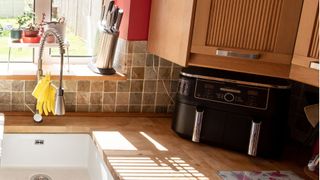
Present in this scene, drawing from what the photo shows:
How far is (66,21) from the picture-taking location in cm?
207

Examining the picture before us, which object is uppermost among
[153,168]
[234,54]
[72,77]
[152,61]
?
[234,54]

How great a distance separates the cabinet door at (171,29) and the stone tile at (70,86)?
0.41 meters

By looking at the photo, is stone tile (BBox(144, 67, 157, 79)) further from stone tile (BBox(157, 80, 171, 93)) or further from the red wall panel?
the red wall panel

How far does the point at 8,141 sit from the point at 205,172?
0.92 meters

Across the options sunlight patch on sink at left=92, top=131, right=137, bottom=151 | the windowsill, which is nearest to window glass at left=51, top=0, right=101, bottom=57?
the windowsill

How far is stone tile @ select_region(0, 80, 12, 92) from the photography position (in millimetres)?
1854

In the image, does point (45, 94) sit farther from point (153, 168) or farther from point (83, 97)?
point (153, 168)

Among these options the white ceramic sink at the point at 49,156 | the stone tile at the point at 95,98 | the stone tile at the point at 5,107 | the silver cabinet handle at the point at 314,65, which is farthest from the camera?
the stone tile at the point at 95,98

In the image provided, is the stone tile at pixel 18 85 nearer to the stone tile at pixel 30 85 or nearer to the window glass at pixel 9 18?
the stone tile at pixel 30 85

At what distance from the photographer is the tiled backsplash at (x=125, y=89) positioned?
6.22 ft

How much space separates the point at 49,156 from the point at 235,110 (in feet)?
2.93

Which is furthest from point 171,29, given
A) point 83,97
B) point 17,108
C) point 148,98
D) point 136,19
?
point 17,108

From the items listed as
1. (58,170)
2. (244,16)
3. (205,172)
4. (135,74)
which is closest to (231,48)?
(244,16)

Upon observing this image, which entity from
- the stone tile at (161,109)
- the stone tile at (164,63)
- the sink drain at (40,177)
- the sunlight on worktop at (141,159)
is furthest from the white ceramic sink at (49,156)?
the stone tile at (164,63)
